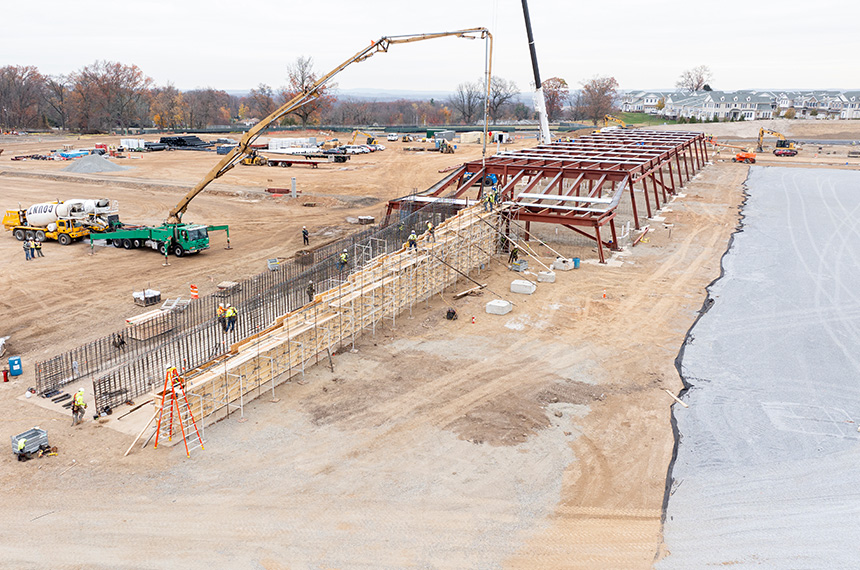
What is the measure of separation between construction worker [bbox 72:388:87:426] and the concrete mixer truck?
24.2m

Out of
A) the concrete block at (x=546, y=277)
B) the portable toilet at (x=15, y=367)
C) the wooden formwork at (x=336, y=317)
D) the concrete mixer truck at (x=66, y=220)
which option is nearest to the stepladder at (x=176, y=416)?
the wooden formwork at (x=336, y=317)

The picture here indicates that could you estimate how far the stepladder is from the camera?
15055mm

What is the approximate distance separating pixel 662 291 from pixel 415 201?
14.1 meters

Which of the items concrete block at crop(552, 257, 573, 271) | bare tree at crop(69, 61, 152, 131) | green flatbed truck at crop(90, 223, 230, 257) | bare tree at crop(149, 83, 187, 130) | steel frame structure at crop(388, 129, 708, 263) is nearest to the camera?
concrete block at crop(552, 257, 573, 271)

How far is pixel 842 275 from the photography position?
29016 mm

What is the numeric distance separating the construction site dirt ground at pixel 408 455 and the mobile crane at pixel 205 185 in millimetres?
5971

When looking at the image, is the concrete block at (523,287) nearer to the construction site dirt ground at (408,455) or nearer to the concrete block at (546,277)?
the construction site dirt ground at (408,455)

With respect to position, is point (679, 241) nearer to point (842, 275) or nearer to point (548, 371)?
point (842, 275)

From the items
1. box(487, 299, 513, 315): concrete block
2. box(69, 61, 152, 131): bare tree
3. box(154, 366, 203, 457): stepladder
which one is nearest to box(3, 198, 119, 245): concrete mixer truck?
box(487, 299, 513, 315): concrete block

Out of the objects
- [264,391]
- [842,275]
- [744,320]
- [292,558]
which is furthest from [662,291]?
[292,558]

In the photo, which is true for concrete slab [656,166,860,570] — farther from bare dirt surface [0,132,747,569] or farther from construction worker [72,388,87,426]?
construction worker [72,388,87,426]

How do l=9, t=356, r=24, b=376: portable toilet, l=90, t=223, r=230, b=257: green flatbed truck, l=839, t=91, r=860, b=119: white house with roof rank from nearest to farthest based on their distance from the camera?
1. l=9, t=356, r=24, b=376: portable toilet
2. l=90, t=223, r=230, b=257: green flatbed truck
3. l=839, t=91, r=860, b=119: white house with roof

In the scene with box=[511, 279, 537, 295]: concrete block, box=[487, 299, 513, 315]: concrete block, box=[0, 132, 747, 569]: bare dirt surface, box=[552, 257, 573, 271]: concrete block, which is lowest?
box=[0, 132, 747, 569]: bare dirt surface

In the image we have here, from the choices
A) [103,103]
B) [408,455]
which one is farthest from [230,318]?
[103,103]
